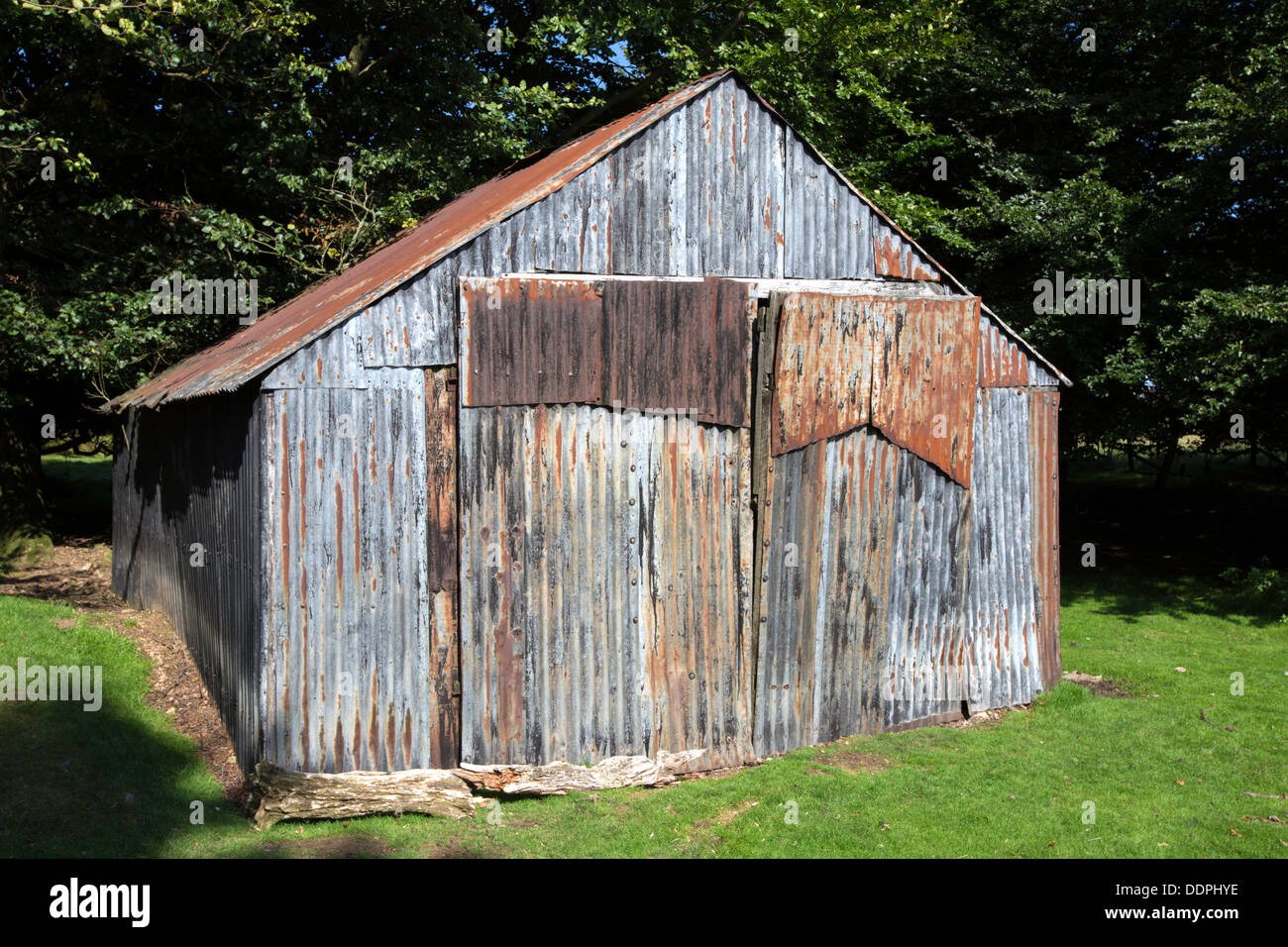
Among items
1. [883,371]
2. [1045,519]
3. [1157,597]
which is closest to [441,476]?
[883,371]

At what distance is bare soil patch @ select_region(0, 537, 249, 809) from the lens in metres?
9.70

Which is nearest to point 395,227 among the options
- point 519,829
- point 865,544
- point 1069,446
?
point 865,544

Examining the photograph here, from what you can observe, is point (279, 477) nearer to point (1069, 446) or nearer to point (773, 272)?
point (773, 272)

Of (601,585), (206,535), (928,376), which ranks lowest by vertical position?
(601,585)

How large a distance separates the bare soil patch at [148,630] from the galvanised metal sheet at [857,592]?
4887mm

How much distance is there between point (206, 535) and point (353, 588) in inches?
130

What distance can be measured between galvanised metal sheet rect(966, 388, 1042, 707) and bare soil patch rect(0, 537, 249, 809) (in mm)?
7361

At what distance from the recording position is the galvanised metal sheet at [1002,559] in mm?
10938

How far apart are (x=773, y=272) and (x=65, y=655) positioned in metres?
8.30

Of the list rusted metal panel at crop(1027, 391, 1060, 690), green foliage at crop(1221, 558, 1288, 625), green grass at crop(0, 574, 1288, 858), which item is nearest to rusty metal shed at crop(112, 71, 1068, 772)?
rusted metal panel at crop(1027, 391, 1060, 690)

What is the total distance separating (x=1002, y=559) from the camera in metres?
11.1

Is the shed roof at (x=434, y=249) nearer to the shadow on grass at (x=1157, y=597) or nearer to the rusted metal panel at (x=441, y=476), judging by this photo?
the rusted metal panel at (x=441, y=476)

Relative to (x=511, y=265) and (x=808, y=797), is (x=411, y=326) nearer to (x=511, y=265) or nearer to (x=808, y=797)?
(x=511, y=265)

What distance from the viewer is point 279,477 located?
8.15 meters
